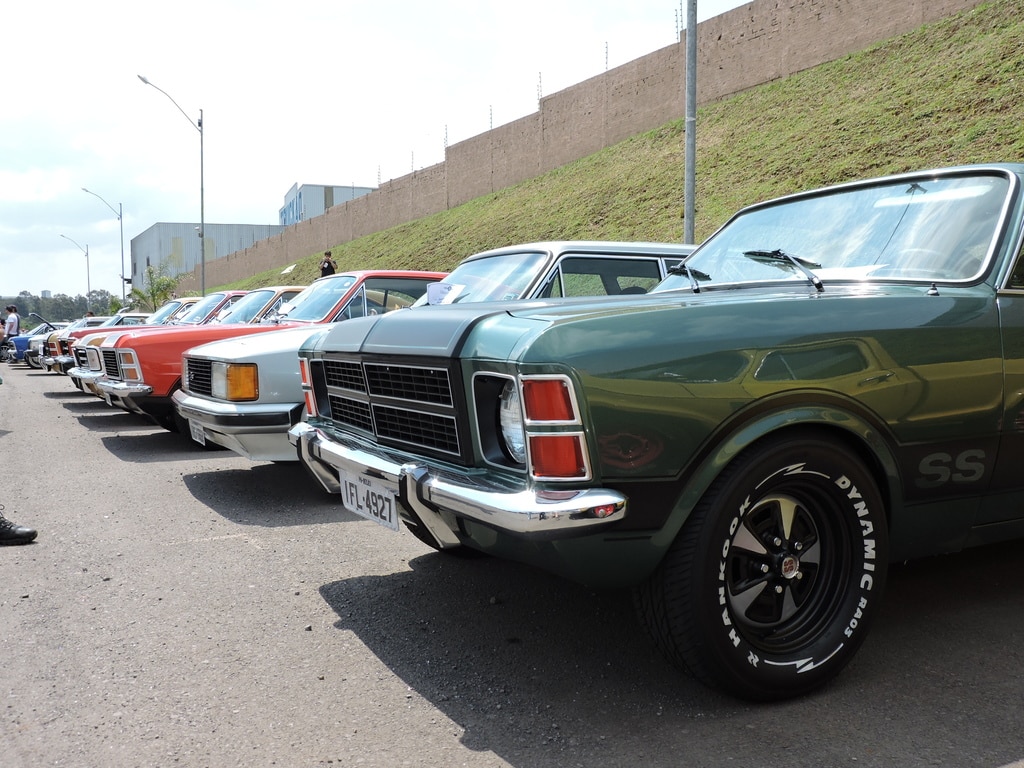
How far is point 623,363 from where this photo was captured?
249 cm

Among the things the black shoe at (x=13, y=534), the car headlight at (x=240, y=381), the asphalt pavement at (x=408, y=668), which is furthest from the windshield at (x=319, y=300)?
the black shoe at (x=13, y=534)

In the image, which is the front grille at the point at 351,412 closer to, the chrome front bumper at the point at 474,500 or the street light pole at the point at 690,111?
the chrome front bumper at the point at 474,500

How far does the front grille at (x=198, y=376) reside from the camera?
6215 millimetres

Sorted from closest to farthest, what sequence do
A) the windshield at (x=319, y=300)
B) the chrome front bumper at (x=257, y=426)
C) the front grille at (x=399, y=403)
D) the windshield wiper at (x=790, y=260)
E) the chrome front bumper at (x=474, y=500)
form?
the chrome front bumper at (x=474, y=500) < the front grille at (x=399, y=403) < the windshield wiper at (x=790, y=260) < the chrome front bumper at (x=257, y=426) < the windshield at (x=319, y=300)

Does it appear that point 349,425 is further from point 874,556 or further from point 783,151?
point 783,151

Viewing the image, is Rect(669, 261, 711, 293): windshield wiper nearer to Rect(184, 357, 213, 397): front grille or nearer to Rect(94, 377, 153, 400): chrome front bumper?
Rect(184, 357, 213, 397): front grille

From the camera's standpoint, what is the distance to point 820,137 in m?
18.2

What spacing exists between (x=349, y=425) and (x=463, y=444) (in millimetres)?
1014

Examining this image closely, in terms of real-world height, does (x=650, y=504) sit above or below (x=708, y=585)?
above

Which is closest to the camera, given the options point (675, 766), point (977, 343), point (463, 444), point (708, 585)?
point (675, 766)

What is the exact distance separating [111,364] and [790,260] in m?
7.14

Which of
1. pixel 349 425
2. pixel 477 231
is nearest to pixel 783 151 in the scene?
pixel 477 231

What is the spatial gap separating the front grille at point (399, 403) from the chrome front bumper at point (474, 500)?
0.08m

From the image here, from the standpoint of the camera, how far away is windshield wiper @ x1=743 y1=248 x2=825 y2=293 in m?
3.25
